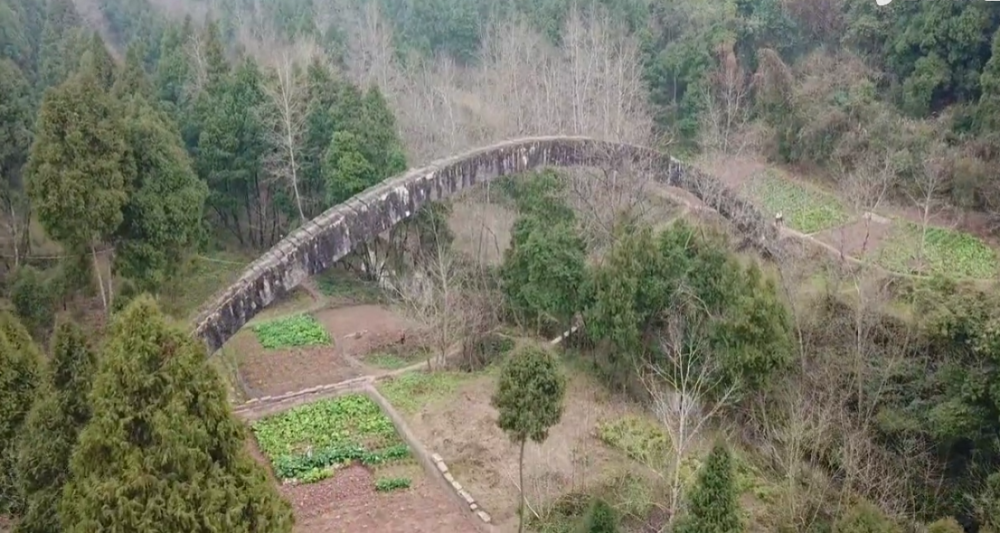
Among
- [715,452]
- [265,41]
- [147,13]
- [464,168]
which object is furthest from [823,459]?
[147,13]

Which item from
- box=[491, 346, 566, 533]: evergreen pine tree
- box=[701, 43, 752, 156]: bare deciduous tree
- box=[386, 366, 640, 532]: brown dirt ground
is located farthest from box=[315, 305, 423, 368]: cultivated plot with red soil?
box=[701, 43, 752, 156]: bare deciduous tree

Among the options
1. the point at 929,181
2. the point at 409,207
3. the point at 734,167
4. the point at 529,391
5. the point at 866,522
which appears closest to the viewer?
the point at 866,522

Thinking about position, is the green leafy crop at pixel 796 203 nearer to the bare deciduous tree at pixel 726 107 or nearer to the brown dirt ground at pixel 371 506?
the bare deciduous tree at pixel 726 107

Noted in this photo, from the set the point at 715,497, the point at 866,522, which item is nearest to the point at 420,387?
the point at 715,497

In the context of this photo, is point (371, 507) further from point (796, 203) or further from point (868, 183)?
point (796, 203)

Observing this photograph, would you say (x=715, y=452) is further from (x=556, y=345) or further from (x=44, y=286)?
(x=44, y=286)

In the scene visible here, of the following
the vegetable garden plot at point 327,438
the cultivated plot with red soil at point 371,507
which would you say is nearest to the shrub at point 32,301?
the vegetable garden plot at point 327,438
